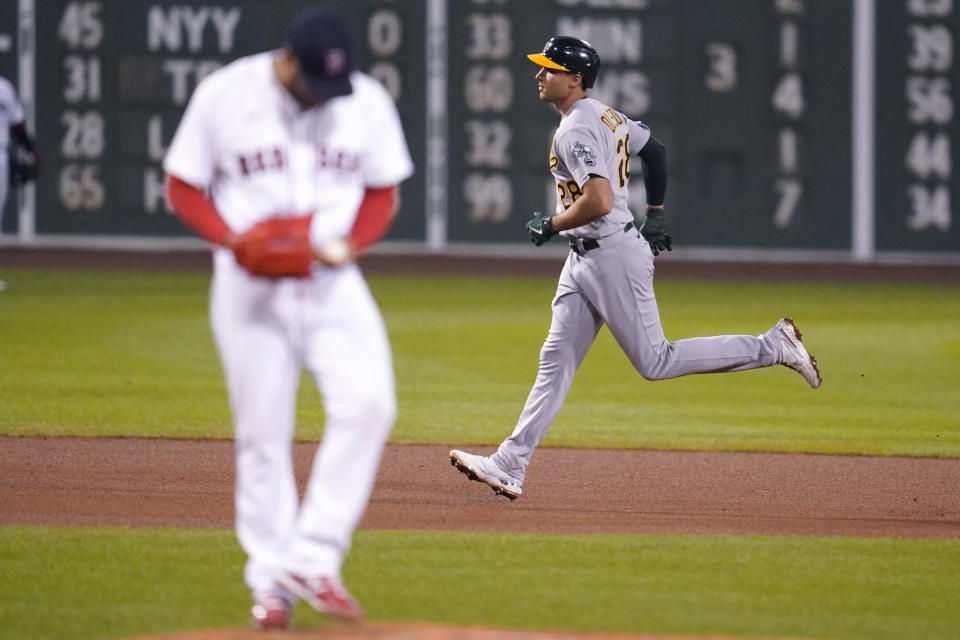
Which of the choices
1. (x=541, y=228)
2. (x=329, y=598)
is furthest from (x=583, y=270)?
(x=329, y=598)

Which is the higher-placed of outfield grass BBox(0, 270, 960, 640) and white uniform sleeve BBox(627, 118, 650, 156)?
white uniform sleeve BBox(627, 118, 650, 156)

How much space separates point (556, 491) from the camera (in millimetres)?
6457

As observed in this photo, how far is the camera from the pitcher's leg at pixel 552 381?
608 cm

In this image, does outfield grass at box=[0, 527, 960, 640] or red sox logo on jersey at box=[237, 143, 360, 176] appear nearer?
red sox logo on jersey at box=[237, 143, 360, 176]

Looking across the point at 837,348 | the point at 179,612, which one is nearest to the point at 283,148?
the point at 179,612

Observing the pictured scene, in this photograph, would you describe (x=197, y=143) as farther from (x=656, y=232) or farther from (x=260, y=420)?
(x=656, y=232)

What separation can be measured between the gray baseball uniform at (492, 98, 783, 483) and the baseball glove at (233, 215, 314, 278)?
230 centimetres

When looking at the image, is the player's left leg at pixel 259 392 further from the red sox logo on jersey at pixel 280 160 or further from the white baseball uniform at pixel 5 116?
the white baseball uniform at pixel 5 116

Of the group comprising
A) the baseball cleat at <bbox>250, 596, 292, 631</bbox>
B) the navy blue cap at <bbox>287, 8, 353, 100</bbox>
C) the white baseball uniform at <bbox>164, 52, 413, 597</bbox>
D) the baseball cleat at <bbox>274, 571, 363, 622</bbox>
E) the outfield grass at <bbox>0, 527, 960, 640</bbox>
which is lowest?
the outfield grass at <bbox>0, 527, 960, 640</bbox>

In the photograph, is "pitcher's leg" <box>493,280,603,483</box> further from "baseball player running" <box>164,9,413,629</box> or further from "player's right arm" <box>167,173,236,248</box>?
"player's right arm" <box>167,173,236,248</box>

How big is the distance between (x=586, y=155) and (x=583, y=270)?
47 centimetres

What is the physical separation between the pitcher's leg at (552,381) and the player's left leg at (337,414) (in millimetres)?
2183

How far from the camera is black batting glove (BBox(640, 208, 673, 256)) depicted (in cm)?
655

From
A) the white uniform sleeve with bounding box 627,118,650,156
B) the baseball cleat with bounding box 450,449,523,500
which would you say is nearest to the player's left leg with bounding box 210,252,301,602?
the baseball cleat with bounding box 450,449,523,500
